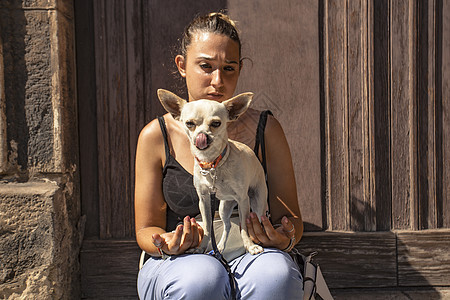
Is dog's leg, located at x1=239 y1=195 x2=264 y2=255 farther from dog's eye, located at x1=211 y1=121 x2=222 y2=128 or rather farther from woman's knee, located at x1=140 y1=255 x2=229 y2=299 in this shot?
dog's eye, located at x1=211 y1=121 x2=222 y2=128

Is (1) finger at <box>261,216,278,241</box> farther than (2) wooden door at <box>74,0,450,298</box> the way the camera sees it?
No

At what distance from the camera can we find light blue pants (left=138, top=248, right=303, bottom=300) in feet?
4.79

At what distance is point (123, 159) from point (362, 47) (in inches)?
60.9

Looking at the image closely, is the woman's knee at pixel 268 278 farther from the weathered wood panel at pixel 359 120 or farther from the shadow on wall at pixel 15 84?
the shadow on wall at pixel 15 84

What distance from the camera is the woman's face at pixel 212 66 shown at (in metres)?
1.72

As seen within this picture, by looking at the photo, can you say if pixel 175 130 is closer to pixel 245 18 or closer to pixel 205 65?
pixel 205 65

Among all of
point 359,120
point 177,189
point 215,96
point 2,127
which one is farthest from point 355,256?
point 2,127

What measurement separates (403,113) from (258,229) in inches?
57.3

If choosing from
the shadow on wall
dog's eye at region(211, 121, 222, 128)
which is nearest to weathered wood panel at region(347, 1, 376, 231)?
dog's eye at region(211, 121, 222, 128)

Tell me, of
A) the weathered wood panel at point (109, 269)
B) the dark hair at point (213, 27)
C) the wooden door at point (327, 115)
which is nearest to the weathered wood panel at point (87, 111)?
the wooden door at point (327, 115)

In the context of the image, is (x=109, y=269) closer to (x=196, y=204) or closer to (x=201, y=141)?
(x=196, y=204)

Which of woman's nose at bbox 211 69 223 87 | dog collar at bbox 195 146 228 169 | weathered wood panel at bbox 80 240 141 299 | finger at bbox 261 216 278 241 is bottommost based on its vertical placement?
weathered wood panel at bbox 80 240 141 299

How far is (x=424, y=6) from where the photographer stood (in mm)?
2451

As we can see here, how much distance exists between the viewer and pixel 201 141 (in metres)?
1.24
